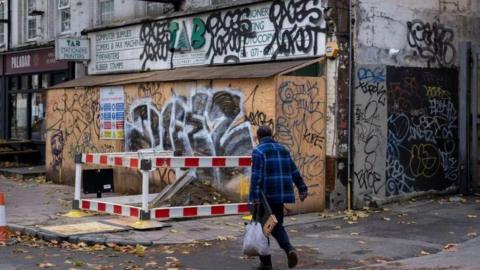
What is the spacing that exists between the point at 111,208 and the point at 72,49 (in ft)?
24.9

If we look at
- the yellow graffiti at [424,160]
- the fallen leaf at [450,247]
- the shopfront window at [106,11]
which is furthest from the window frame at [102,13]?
the fallen leaf at [450,247]

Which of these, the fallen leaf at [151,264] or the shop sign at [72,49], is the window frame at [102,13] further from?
the fallen leaf at [151,264]

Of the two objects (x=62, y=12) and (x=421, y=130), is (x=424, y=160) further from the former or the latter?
(x=62, y=12)

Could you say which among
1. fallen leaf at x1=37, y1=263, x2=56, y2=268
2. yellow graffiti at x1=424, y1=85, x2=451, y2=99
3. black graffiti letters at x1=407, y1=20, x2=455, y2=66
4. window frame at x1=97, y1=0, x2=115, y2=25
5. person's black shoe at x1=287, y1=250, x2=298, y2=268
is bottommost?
fallen leaf at x1=37, y1=263, x2=56, y2=268

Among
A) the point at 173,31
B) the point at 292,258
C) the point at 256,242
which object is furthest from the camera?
the point at 173,31

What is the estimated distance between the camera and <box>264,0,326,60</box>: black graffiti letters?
1223 cm

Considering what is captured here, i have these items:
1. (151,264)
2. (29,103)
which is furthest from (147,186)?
(29,103)

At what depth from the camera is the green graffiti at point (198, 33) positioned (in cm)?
1437

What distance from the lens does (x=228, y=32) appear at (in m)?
13.8

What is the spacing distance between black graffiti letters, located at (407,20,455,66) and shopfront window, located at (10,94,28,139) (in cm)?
1330

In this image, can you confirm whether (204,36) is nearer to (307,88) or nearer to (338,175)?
(307,88)

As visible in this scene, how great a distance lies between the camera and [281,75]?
38.3 ft

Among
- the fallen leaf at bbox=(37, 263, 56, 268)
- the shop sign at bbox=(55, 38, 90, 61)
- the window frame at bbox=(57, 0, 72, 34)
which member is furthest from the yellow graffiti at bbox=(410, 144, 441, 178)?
the window frame at bbox=(57, 0, 72, 34)

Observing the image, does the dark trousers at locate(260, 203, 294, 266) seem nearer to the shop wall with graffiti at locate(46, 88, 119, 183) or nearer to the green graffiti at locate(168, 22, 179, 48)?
the green graffiti at locate(168, 22, 179, 48)
